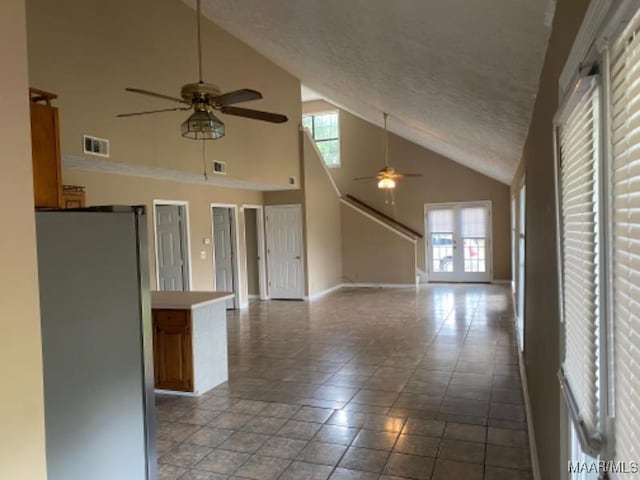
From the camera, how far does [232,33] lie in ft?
24.0

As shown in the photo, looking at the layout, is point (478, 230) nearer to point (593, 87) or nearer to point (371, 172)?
point (371, 172)

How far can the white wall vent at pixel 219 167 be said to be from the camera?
277 inches

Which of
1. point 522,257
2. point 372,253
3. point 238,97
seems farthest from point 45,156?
point 372,253

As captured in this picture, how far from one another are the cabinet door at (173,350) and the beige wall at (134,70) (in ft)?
6.37

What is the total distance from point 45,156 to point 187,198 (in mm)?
5787

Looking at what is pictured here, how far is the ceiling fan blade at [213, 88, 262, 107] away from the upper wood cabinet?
1626 millimetres

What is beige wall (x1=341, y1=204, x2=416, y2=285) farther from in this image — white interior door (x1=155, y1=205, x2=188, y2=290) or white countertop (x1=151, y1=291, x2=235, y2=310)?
white countertop (x1=151, y1=291, x2=235, y2=310)

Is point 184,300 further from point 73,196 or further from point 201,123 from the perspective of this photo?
point 201,123

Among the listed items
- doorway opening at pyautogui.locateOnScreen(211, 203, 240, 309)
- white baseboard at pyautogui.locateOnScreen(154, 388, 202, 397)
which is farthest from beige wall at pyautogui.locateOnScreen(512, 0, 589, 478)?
doorway opening at pyautogui.locateOnScreen(211, 203, 240, 309)

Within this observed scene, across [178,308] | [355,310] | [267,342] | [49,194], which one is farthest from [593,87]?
[355,310]

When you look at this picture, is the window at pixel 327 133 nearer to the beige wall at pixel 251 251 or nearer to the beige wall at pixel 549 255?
the beige wall at pixel 251 251

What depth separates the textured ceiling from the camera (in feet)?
6.72

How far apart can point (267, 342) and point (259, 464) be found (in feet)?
11.1

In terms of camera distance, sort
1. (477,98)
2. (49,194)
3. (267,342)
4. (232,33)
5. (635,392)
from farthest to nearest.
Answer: (232,33) < (267,342) < (477,98) < (49,194) < (635,392)
